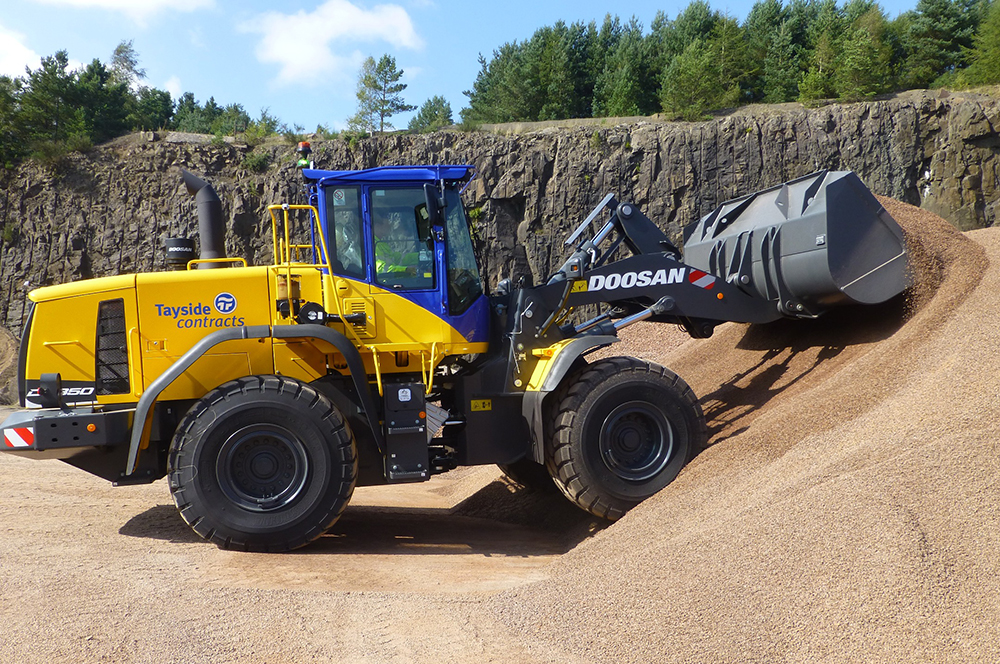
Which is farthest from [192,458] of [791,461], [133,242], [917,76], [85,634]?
[917,76]

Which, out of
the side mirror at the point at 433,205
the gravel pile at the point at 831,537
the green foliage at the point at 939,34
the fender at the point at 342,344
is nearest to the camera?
the gravel pile at the point at 831,537

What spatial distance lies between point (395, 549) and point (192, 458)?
1882 millimetres

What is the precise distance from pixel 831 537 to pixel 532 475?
447cm

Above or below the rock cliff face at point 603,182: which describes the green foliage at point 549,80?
above

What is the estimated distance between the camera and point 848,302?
750cm

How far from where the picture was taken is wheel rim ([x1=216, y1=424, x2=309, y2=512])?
616 centimetres

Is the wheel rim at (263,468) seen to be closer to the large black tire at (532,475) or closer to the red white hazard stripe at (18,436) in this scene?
the red white hazard stripe at (18,436)

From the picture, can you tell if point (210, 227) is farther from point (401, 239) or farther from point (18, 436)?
point (18, 436)

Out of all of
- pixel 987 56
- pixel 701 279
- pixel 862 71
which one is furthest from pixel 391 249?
pixel 987 56

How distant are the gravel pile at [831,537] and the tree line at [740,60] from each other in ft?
73.9

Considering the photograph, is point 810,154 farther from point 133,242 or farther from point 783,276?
point 133,242

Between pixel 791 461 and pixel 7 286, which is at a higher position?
pixel 7 286

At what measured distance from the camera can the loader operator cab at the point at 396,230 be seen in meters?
6.68

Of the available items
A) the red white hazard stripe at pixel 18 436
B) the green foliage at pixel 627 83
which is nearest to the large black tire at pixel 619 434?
the red white hazard stripe at pixel 18 436
